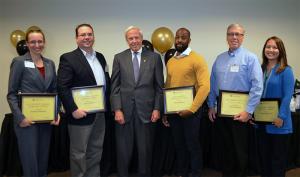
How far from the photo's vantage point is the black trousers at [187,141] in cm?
299

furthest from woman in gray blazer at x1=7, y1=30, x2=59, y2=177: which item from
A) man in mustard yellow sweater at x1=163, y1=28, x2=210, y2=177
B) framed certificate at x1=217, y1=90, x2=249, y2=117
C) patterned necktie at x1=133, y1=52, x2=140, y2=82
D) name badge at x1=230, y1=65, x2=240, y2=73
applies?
name badge at x1=230, y1=65, x2=240, y2=73

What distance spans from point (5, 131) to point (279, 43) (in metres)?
3.33

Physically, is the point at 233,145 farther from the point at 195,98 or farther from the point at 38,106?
the point at 38,106

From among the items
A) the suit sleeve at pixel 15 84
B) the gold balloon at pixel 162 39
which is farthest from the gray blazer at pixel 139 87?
the gold balloon at pixel 162 39

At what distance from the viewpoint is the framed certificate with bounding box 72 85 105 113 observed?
8.91 feet

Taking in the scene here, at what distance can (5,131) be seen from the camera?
3615 mm

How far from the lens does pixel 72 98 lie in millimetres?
2691

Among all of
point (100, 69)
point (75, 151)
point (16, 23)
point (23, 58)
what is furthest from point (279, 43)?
point (16, 23)

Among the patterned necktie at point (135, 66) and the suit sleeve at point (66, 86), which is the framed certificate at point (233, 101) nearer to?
the patterned necktie at point (135, 66)

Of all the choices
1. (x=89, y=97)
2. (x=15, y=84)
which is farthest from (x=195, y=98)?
(x=15, y=84)

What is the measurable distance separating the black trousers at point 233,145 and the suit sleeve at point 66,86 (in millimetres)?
1520

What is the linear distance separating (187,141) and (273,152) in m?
0.84

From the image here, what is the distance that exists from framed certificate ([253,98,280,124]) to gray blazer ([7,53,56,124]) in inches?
80.9

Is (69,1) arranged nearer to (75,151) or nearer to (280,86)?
(75,151)
